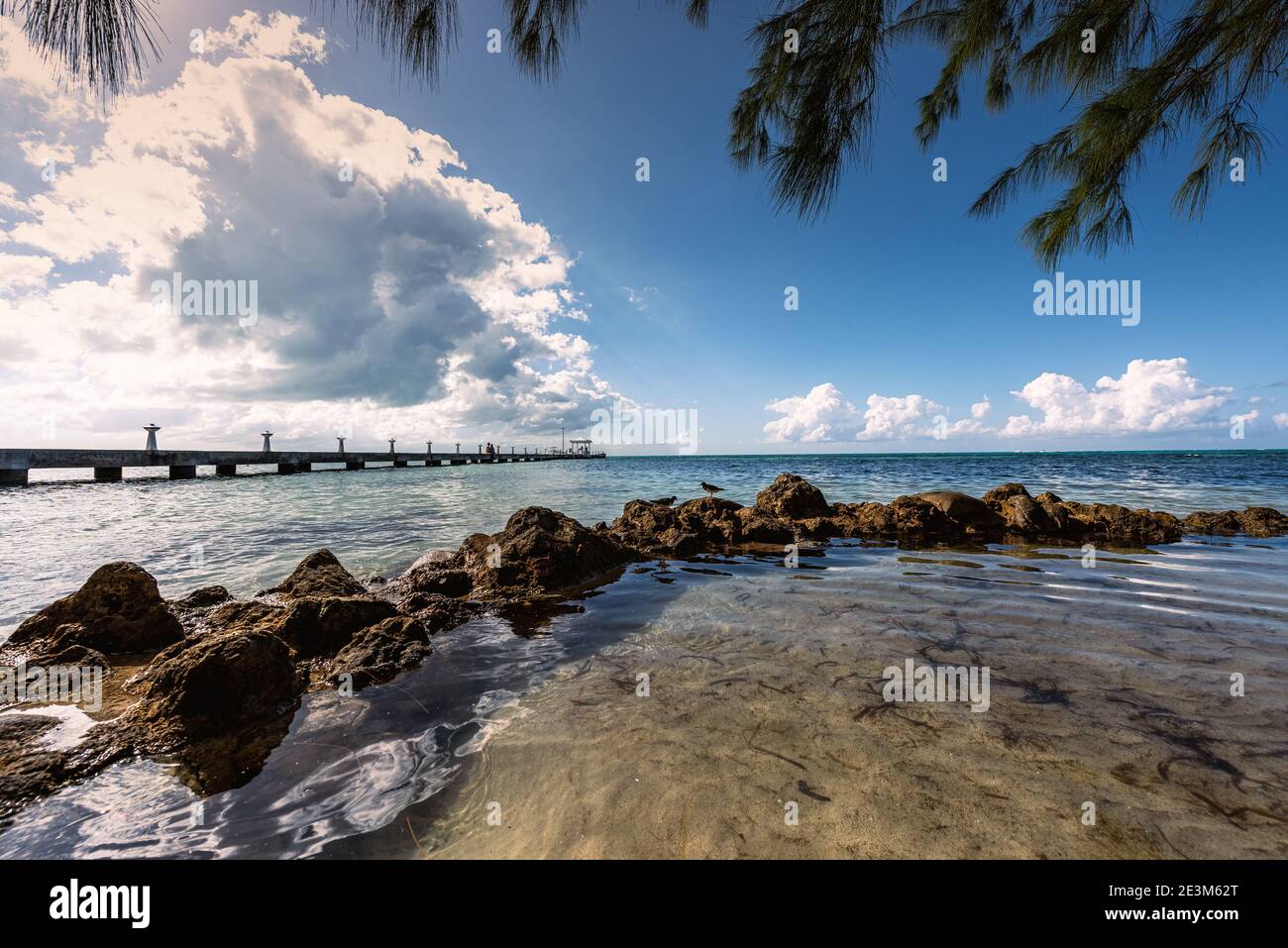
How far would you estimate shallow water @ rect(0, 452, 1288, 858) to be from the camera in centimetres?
186

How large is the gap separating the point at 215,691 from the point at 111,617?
2.19m

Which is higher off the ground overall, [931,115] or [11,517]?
[931,115]

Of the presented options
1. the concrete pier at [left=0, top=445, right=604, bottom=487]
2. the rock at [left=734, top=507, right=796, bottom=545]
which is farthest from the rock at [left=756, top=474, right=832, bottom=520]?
the concrete pier at [left=0, top=445, right=604, bottom=487]

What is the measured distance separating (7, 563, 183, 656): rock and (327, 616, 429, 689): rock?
1.88 m

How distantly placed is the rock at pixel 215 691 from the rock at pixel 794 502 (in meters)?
8.74

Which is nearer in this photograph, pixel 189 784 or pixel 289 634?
pixel 189 784

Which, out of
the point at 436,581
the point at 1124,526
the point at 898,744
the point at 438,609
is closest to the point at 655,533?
the point at 436,581

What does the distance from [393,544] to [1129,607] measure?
34.5 ft

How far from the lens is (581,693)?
308cm

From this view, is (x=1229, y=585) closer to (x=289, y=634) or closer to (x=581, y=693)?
(x=581, y=693)

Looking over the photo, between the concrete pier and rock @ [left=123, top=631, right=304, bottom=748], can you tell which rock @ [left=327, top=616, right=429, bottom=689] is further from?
the concrete pier

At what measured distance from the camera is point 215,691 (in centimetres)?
274

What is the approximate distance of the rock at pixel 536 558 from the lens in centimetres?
560
